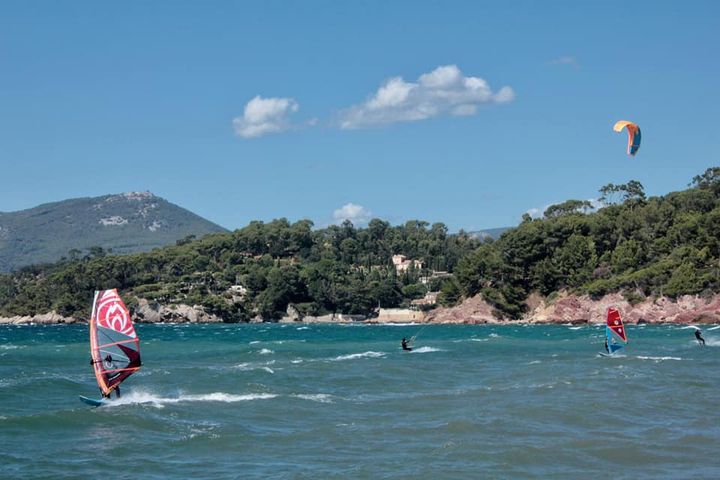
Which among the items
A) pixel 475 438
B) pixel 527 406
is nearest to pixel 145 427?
pixel 475 438

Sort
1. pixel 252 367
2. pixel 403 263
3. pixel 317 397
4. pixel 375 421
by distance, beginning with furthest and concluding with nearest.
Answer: pixel 403 263
pixel 252 367
pixel 317 397
pixel 375 421

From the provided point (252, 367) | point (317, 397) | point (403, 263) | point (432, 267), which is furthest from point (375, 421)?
point (403, 263)

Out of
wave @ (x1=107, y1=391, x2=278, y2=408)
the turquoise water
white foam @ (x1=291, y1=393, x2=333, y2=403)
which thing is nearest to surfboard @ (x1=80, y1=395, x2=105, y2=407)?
wave @ (x1=107, y1=391, x2=278, y2=408)

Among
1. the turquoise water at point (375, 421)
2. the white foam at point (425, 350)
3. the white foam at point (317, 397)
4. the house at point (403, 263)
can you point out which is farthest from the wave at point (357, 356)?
the house at point (403, 263)

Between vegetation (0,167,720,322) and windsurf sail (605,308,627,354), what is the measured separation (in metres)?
55.4

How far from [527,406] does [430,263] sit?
15635 cm

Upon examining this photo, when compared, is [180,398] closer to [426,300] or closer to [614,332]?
[614,332]

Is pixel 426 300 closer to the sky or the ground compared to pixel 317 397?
closer to the sky

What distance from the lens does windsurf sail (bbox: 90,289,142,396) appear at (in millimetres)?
29078

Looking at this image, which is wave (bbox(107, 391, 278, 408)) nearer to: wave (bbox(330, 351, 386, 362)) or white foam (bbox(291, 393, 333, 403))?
white foam (bbox(291, 393, 333, 403))

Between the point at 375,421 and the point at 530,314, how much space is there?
98.1 metres

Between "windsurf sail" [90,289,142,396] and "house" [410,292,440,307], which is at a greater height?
"house" [410,292,440,307]

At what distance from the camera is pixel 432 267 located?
184625mm

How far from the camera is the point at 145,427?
26.1 meters
